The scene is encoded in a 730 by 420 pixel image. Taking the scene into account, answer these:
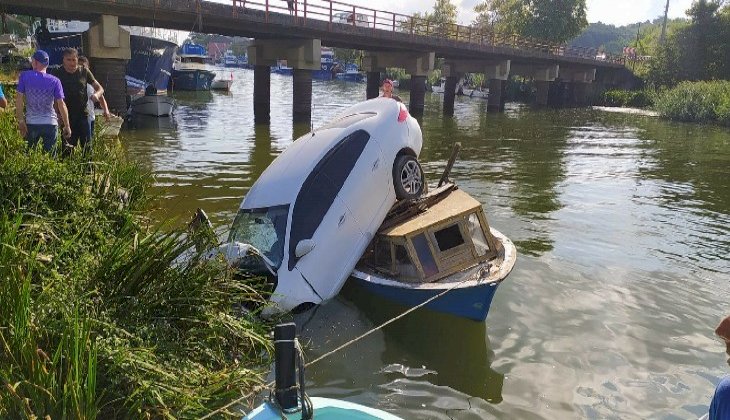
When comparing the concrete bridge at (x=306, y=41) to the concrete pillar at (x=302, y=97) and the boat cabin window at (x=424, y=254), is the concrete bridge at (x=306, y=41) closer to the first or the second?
the concrete pillar at (x=302, y=97)

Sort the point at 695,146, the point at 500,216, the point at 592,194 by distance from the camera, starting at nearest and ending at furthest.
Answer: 1. the point at 500,216
2. the point at 592,194
3. the point at 695,146

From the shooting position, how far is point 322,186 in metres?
6.83

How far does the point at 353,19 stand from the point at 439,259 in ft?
79.0

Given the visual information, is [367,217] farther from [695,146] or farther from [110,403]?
[695,146]

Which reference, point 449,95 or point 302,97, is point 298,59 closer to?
point 302,97

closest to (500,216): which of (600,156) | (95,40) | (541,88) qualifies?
(600,156)

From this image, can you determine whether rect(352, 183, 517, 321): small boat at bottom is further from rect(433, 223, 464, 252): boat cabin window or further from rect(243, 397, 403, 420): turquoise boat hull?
rect(243, 397, 403, 420): turquoise boat hull

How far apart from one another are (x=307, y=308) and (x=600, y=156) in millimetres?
17759

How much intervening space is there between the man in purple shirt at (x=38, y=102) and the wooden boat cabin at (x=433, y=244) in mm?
4506

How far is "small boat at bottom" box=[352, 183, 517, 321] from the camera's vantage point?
637 cm

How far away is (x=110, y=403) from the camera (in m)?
3.50

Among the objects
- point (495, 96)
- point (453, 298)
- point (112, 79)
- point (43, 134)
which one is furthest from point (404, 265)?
point (495, 96)

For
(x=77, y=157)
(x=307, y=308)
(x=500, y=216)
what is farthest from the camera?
(x=500, y=216)

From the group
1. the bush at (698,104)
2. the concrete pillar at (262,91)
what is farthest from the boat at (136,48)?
the bush at (698,104)
